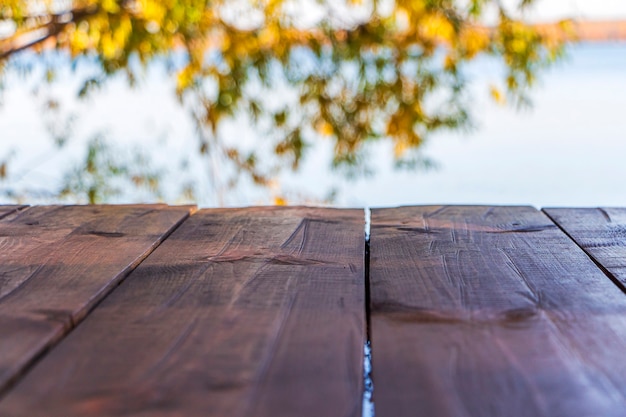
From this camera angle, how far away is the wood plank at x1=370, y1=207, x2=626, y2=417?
55 cm

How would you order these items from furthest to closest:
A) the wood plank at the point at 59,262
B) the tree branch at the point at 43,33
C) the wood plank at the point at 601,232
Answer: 1. the tree branch at the point at 43,33
2. the wood plank at the point at 601,232
3. the wood plank at the point at 59,262

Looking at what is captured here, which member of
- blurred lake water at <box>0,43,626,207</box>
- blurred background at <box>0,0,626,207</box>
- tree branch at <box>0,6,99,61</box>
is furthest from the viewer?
blurred lake water at <box>0,43,626,207</box>

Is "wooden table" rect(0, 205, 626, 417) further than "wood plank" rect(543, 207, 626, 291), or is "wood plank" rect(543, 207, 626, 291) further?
"wood plank" rect(543, 207, 626, 291)

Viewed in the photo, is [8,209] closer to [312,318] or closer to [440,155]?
[312,318]

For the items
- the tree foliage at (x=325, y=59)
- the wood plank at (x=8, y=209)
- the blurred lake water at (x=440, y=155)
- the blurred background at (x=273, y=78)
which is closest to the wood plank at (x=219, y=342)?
the wood plank at (x=8, y=209)

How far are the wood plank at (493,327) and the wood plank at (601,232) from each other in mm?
17

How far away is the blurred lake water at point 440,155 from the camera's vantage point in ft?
12.7

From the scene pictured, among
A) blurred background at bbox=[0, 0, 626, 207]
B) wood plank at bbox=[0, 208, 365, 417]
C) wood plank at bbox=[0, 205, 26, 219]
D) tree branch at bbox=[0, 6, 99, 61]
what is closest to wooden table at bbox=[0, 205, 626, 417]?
wood plank at bbox=[0, 208, 365, 417]

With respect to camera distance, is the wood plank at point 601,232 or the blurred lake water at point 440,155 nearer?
the wood plank at point 601,232

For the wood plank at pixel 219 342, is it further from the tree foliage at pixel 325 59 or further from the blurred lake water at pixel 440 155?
the blurred lake water at pixel 440 155

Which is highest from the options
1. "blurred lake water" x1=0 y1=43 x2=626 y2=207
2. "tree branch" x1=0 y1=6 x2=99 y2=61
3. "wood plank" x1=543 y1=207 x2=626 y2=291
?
"tree branch" x1=0 y1=6 x2=99 y2=61

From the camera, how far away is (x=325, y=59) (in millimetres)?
3365

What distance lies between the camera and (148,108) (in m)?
8.66

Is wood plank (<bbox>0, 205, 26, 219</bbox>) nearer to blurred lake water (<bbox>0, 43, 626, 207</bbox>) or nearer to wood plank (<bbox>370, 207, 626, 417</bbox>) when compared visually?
wood plank (<bbox>370, 207, 626, 417</bbox>)
